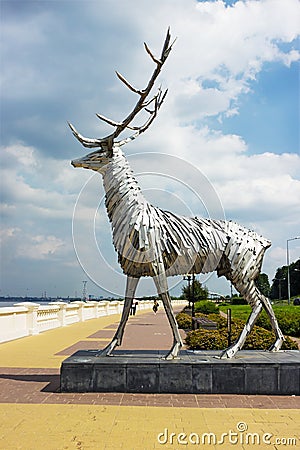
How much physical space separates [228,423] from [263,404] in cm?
111

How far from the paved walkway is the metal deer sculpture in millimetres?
1137

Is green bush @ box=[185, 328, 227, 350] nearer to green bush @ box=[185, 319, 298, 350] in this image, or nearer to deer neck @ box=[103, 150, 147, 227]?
green bush @ box=[185, 319, 298, 350]

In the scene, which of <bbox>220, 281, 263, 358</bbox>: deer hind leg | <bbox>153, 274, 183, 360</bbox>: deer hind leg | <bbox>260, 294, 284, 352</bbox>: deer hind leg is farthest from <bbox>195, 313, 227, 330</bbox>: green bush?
<bbox>153, 274, 183, 360</bbox>: deer hind leg

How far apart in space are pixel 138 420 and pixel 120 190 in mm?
3624

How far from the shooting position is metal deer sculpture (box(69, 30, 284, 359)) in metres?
7.59

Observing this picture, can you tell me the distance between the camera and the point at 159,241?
764cm

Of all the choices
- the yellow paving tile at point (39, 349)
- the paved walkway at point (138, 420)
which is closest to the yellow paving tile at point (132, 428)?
the paved walkway at point (138, 420)

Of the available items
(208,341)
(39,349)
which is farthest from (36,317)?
(208,341)

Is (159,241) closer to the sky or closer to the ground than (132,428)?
closer to the sky

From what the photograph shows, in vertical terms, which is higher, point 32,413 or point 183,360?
point 183,360

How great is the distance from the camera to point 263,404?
261 inches

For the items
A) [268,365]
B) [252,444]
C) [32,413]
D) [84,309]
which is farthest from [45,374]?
[84,309]

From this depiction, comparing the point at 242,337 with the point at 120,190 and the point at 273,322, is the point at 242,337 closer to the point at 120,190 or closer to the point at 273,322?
the point at 273,322

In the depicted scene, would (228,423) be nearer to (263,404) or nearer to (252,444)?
(252,444)
